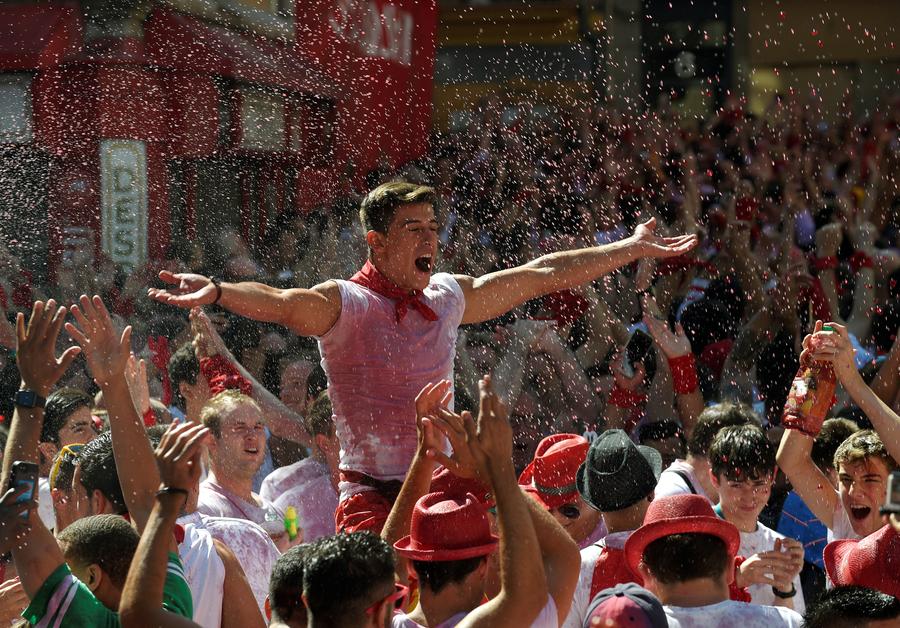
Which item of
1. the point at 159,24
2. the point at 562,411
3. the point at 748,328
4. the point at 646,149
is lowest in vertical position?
the point at 562,411

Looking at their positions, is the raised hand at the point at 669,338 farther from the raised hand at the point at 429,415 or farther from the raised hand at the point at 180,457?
the raised hand at the point at 180,457

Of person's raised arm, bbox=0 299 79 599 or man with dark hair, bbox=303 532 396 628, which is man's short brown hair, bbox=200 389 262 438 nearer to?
person's raised arm, bbox=0 299 79 599

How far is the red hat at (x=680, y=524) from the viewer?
3.26 metres

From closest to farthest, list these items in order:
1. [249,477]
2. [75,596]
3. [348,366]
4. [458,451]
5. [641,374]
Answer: [75,596], [458,451], [348,366], [249,477], [641,374]

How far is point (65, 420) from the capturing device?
17.9 ft

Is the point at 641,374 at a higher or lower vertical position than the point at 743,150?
lower

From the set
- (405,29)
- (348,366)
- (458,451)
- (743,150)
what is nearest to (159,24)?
(405,29)

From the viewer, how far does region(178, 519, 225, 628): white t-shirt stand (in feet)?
12.1

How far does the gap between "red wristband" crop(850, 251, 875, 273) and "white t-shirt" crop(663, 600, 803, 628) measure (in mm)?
4570

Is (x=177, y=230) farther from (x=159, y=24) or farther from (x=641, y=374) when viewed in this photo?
(x=641, y=374)

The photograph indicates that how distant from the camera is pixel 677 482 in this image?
473 centimetres

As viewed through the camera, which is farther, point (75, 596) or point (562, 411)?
point (562, 411)

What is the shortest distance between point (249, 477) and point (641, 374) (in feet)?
7.73

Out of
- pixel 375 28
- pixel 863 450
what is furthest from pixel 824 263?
pixel 375 28
